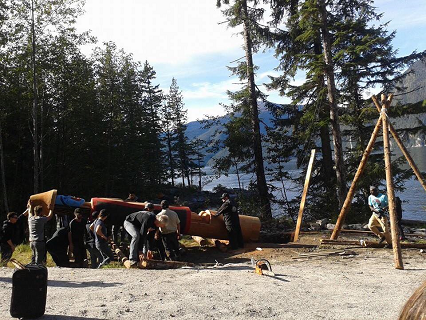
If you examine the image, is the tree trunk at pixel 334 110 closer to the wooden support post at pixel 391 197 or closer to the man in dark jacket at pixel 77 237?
the wooden support post at pixel 391 197

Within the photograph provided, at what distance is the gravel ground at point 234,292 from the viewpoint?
5914mm

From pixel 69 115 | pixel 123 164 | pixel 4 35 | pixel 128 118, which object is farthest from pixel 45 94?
pixel 128 118

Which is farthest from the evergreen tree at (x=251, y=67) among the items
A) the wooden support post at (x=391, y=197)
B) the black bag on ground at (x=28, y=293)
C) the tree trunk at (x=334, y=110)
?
the black bag on ground at (x=28, y=293)

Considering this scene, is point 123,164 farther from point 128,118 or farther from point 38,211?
point 38,211

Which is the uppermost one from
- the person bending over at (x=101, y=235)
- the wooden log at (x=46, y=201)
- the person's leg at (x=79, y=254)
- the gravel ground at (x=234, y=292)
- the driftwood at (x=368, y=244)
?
the wooden log at (x=46, y=201)

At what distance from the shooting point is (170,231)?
10781 millimetres

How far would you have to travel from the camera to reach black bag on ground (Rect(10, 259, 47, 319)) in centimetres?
543

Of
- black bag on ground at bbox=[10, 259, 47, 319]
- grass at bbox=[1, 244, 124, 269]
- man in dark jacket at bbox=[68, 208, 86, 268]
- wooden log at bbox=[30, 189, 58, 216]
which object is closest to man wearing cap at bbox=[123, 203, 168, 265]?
grass at bbox=[1, 244, 124, 269]

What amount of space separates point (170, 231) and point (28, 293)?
556 cm

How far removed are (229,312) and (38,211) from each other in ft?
20.9

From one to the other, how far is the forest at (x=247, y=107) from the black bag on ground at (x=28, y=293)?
46.4ft

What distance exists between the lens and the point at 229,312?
5.97 m

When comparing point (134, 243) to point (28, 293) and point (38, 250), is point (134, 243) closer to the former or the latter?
point (38, 250)

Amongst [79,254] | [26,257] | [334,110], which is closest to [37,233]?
[79,254]
